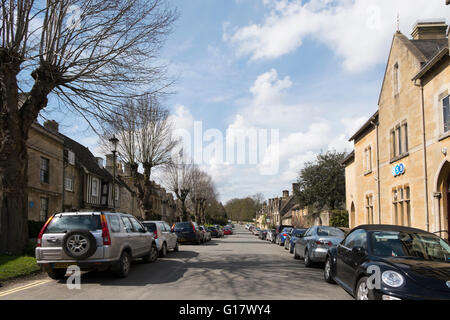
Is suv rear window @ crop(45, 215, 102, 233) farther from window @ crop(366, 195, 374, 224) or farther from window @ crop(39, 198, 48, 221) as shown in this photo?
window @ crop(366, 195, 374, 224)

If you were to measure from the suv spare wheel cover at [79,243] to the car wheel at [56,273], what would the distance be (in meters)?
0.85

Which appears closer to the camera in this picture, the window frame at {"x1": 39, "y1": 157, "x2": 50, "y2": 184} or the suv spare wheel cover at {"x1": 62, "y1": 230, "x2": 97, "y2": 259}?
the suv spare wheel cover at {"x1": 62, "y1": 230, "x2": 97, "y2": 259}

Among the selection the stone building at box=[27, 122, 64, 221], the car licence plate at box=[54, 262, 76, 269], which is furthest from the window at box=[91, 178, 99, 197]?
the car licence plate at box=[54, 262, 76, 269]

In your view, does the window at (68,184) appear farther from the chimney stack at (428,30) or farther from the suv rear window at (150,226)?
the chimney stack at (428,30)

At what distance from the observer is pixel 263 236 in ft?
144

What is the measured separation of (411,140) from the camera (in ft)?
60.6

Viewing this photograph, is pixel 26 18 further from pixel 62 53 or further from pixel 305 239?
pixel 305 239

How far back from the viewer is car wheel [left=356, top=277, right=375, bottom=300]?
20.4 feet

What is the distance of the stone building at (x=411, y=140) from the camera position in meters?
15.9

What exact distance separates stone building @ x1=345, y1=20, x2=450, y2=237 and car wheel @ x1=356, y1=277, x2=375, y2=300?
1032 centimetres

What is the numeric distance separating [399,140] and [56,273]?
1772 cm

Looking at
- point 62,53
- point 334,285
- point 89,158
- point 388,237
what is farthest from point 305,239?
point 89,158
